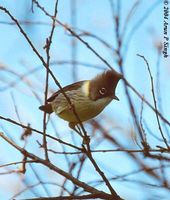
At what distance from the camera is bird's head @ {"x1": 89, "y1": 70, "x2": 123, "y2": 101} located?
7.49ft

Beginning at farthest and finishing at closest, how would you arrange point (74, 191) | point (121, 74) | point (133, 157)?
point (133, 157), point (121, 74), point (74, 191)

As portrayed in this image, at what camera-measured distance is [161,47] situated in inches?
83.4

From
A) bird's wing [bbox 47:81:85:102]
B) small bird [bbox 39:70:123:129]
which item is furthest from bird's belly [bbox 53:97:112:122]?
bird's wing [bbox 47:81:85:102]

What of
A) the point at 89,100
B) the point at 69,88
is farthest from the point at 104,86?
the point at 69,88

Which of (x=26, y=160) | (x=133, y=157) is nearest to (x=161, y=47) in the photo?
(x=133, y=157)

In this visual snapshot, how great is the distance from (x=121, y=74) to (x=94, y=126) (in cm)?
56

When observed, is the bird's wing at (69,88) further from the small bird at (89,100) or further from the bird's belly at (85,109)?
the bird's belly at (85,109)

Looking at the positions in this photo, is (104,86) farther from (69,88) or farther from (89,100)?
(69,88)

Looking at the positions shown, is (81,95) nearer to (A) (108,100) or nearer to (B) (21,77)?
(A) (108,100)

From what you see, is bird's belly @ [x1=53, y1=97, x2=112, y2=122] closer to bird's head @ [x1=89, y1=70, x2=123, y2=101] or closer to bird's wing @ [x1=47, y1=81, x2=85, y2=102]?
bird's head @ [x1=89, y1=70, x2=123, y2=101]

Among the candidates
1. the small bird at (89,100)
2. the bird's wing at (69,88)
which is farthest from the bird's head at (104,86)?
the bird's wing at (69,88)

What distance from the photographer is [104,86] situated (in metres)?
2.35

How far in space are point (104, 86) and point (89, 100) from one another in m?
0.11

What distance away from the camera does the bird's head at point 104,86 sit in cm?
228
